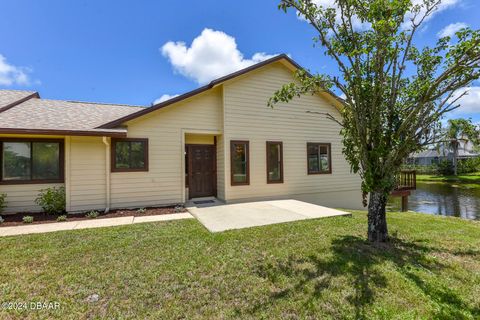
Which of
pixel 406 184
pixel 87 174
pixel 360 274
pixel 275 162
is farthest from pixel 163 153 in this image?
pixel 406 184

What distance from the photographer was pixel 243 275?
3.38m

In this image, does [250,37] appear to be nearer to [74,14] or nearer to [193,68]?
[193,68]

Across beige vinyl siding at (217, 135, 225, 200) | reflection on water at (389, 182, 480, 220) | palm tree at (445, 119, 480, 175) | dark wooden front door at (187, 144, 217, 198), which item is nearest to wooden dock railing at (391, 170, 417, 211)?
reflection on water at (389, 182, 480, 220)

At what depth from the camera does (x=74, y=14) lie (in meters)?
8.64

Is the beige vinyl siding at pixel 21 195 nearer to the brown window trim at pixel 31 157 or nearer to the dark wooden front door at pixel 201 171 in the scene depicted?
the brown window trim at pixel 31 157

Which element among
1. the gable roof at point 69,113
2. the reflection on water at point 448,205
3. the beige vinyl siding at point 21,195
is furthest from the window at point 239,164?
the reflection on water at point 448,205

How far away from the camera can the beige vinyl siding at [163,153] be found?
8125 millimetres

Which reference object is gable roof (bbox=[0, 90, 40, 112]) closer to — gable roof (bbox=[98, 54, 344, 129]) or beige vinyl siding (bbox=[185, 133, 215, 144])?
gable roof (bbox=[98, 54, 344, 129])

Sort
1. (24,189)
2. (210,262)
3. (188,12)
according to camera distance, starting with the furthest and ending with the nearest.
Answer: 1. (188,12)
2. (24,189)
3. (210,262)

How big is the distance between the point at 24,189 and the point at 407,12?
11.4 meters

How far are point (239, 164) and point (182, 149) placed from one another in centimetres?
239

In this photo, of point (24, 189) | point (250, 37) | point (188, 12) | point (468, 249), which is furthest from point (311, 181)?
point (24, 189)

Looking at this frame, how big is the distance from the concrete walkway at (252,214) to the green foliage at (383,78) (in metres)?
2.76

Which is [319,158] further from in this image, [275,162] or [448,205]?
[448,205]
